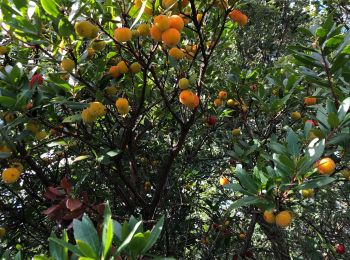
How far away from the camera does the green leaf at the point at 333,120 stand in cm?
152

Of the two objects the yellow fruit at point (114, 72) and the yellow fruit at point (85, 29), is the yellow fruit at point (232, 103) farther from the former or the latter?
the yellow fruit at point (85, 29)

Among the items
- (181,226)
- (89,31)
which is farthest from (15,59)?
(181,226)

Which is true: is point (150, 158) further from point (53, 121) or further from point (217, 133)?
point (53, 121)

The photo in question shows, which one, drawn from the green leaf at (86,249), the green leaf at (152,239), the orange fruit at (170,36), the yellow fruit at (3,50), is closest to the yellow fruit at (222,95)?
the orange fruit at (170,36)

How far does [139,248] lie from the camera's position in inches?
50.3

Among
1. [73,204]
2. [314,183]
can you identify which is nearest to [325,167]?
[314,183]

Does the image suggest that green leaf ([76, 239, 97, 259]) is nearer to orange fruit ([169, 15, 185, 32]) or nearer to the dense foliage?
the dense foliage

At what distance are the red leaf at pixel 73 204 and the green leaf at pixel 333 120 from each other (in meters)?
1.13

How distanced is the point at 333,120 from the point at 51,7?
4.16 ft

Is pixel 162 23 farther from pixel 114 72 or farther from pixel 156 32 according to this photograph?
pixel 114 72

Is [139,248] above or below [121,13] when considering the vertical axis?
below

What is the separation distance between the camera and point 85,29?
173 cm

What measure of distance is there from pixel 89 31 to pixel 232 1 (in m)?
0.76

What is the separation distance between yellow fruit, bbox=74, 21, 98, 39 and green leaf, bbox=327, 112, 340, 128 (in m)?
1.05
